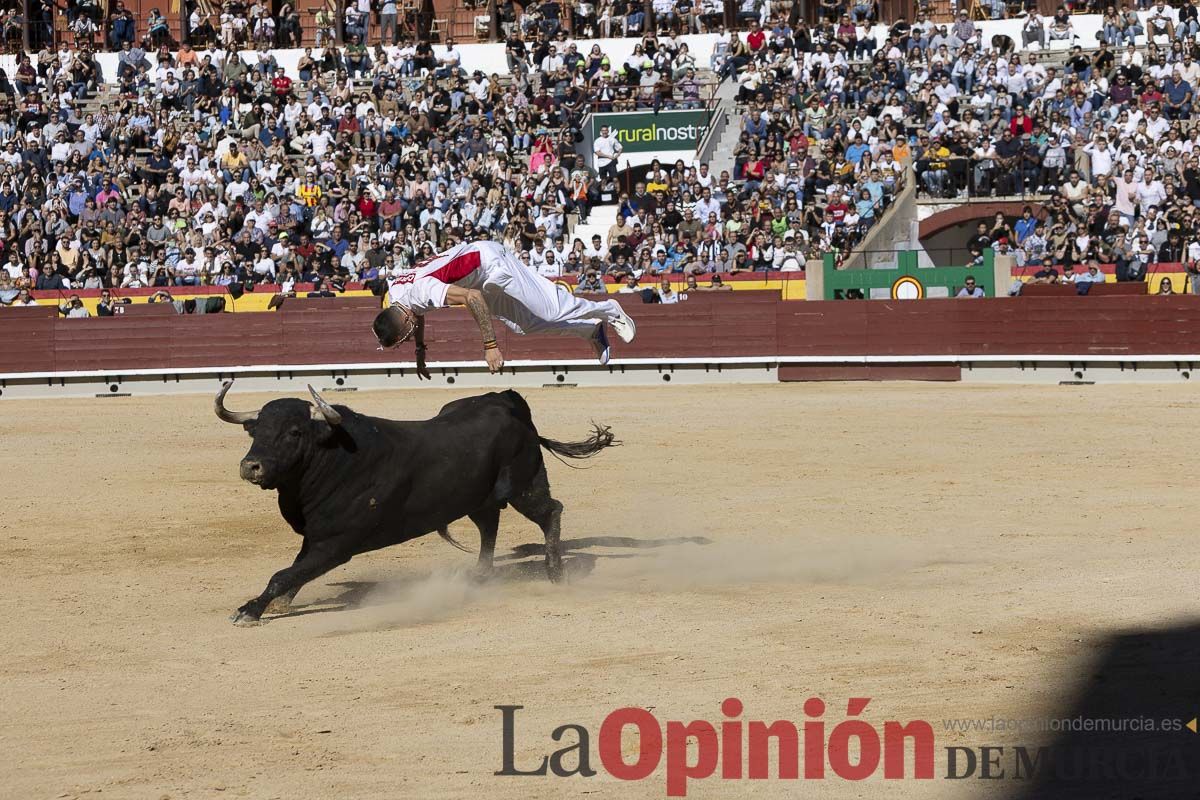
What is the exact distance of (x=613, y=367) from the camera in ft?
71.2

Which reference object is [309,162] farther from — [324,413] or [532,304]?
[324,413]

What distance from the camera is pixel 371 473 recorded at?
731cm

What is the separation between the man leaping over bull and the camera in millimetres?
7426

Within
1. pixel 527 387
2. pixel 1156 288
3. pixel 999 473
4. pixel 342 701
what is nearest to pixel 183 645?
pixel 342 701

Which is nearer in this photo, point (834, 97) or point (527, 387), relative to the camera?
point (527, 387)

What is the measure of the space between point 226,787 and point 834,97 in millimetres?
21214

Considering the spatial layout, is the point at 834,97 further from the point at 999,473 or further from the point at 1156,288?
the point at 999,473

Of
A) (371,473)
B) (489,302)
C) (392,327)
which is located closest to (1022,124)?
(489,302)

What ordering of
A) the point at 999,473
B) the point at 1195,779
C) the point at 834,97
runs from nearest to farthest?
the point at 1195,779, the point at 999,473, the point at 834,97

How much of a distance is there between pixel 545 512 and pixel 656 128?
705 inches

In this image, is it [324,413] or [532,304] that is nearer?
[324,413]

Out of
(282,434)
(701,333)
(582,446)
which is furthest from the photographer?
(701,333)

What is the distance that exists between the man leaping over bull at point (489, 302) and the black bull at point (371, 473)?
1.35 feet

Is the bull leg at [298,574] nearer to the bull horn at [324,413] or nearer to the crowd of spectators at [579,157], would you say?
the bull horn at [324,413]
